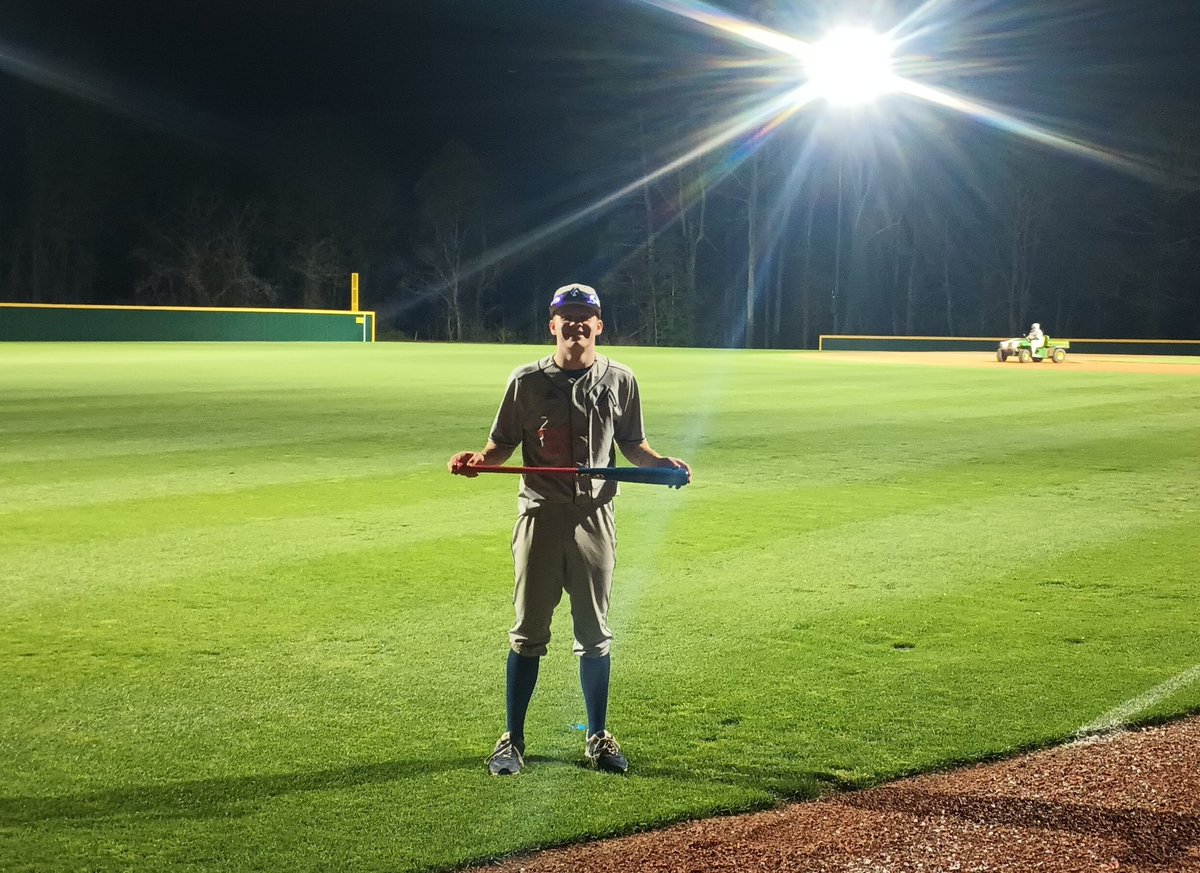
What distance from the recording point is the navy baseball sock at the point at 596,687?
453cm

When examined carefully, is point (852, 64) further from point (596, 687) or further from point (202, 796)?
point (202, 796)

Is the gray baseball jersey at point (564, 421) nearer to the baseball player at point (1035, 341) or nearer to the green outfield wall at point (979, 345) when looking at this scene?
the baseball player at point (1035, 341)

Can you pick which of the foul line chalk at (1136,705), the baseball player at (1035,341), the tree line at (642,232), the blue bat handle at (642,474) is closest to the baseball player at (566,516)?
the blue bat handle at (642,474)

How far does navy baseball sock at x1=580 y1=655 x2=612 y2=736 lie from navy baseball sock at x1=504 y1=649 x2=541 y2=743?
0.19 meters

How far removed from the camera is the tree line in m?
67.6

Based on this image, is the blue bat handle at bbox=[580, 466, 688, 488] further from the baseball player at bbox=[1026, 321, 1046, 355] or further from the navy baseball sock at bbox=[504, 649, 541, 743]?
the baseball player at bbox=[1026, 321, 1046, 355]

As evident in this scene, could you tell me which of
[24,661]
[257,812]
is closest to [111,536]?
[24,661]

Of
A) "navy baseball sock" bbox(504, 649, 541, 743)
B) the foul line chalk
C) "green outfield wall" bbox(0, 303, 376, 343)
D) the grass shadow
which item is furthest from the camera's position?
"green outfield wall" bbox(0, 303, 376, 343)

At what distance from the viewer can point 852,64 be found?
53.0m

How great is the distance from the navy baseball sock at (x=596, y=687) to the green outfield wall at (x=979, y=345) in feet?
154

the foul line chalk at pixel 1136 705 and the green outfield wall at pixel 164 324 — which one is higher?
the green outfield wall at pixel 164 324

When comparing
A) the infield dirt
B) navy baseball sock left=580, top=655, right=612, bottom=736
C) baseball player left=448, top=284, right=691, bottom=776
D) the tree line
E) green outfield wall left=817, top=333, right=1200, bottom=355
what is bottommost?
the infield dirt

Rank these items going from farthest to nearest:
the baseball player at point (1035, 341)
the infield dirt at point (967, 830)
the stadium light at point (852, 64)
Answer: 1. the stadium light at point (852, 64)
2. the baseball player at point (1035, 341)
3. the infield dirt at point (967, 830)

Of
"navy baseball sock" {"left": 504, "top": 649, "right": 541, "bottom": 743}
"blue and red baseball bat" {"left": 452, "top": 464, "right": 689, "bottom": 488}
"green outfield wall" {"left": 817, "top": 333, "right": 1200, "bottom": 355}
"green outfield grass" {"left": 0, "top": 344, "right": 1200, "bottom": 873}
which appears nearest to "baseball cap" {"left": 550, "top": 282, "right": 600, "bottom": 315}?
"blue and red baseball bat" {"left": 452, "top": 464, "right": 689, "bottom": 488}
